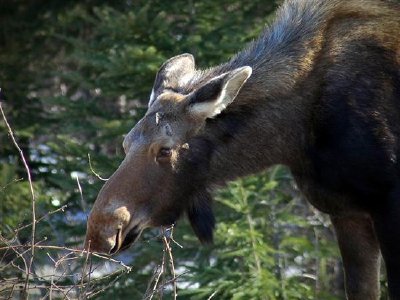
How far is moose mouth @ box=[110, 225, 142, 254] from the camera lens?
6969 millimetres

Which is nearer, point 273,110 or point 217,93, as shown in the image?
point 217,93

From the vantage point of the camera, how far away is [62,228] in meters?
11.5

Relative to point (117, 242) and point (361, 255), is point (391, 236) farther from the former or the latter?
point (117, 242)

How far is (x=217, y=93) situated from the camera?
7168 millimetres

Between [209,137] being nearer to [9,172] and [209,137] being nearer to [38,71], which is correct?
[9,172]

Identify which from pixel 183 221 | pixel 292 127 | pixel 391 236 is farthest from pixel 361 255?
pixel 183 221

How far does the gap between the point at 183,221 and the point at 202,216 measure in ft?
9.35

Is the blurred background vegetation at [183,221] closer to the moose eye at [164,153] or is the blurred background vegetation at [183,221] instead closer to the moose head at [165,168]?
the moose head at [165,168]

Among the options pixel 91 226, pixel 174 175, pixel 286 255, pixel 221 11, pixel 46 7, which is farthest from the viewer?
pixel 46 7

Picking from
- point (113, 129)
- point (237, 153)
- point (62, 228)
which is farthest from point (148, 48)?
point (237, 153)

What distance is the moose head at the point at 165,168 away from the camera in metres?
6.96

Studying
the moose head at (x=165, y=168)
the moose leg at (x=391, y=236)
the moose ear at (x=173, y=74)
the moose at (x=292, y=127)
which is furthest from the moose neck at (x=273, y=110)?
the moose leg at (x=391, y=236)

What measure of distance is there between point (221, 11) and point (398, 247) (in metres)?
5.15

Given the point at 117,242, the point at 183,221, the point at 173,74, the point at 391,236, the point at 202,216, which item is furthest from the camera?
the point at 183,221
